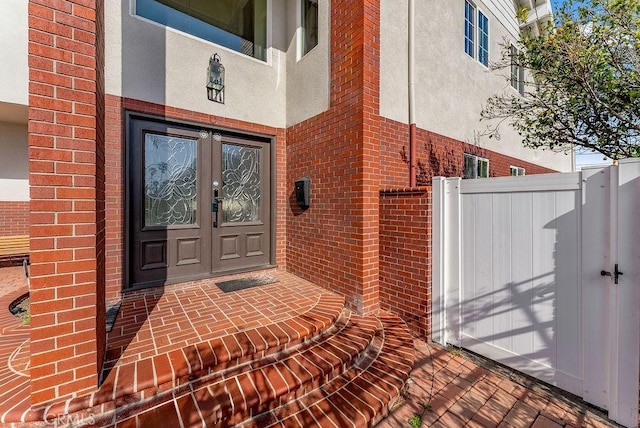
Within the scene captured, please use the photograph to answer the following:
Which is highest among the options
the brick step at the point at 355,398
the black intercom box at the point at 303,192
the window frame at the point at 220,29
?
the window frame at the point at 220,29

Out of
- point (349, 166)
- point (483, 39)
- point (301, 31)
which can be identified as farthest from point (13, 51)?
point (483, 39)

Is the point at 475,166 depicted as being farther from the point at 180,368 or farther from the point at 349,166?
the point at 180,368

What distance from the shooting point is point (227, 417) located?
191 centimetres

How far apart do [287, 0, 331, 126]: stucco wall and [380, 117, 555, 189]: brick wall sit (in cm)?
104

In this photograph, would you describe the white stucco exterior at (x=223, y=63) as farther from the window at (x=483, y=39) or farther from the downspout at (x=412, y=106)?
the window at (x=483, y=39)

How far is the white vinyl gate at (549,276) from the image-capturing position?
2104mm

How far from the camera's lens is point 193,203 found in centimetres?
413

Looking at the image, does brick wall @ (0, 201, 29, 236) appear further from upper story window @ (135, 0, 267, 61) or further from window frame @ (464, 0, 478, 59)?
window frame @ (464, 0, 478, 59)

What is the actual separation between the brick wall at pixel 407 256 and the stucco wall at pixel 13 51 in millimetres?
5442

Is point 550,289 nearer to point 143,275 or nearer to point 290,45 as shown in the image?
point 143,275

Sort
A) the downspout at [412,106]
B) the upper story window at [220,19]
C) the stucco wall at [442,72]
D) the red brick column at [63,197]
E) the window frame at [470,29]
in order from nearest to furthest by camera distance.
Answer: the red brick column at [63,197], the upper story window at [220,19], the stucco wall at [442,72], the downspout at [412,106], the window frame at [470,29]

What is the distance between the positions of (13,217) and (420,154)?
8.24 m

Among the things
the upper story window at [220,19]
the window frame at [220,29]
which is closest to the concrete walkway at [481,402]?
the window frame at [220,29]

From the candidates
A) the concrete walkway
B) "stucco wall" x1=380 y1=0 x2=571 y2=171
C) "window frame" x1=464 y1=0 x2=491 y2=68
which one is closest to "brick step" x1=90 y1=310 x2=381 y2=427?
the concrete walkway
